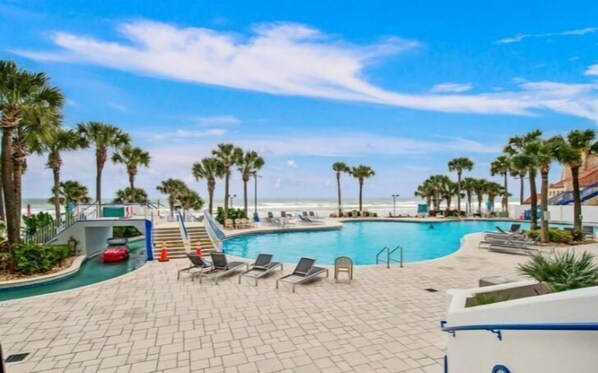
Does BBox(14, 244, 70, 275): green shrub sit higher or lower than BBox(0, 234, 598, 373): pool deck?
higher

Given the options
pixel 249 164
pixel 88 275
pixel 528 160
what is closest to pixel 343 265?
pixel 88 275

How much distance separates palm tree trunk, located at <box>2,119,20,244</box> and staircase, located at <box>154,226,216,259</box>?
4.78m

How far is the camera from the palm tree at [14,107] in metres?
11.3

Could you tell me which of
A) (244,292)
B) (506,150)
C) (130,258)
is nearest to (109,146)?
(130,258)

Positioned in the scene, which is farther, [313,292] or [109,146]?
[109,146]

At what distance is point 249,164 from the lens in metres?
30.7

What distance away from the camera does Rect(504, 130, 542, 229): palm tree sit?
16953mm

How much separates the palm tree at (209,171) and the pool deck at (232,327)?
2129 cm

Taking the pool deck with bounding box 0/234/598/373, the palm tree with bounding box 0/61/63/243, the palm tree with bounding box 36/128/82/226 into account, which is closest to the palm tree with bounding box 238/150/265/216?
the palm tree with bounding box 36/128/82/226

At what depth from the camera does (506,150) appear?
76.0 ft

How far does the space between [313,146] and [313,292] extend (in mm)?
33832

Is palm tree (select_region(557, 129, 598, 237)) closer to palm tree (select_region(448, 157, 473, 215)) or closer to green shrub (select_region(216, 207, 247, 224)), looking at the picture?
palm tree (select_region(448, 157, 473, 215))

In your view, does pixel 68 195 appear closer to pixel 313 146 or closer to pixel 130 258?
pixel 130 258

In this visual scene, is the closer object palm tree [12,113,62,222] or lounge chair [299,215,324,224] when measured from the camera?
palm tree [12,113,62,222]
